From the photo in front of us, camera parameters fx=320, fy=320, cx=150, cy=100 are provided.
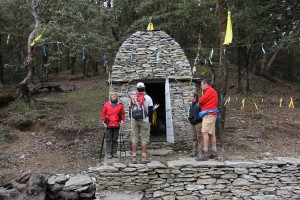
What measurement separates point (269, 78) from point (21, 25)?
14.8 m

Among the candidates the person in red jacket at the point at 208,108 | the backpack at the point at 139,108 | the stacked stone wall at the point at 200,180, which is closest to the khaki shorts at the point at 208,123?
the person in red jacket at the point at 208,108

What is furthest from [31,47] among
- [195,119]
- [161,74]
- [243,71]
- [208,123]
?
[243,71]

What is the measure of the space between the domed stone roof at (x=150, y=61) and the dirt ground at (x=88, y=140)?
2.23 metres

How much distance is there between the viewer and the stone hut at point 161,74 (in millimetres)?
8633

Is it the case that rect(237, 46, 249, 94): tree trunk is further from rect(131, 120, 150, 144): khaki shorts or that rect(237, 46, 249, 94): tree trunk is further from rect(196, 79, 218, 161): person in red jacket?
rect(131, 120, 150, 144): khaki shorts

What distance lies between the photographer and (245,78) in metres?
15.9

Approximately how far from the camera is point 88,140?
10.1 meters

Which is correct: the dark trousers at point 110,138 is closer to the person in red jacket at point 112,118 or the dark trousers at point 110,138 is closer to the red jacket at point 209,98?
the person in red jacket at point 112,118

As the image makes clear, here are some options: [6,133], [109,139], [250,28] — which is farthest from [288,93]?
[6,133]

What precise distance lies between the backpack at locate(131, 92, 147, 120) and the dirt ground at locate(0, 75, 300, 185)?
165 cm

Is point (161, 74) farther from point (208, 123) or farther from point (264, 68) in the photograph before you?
point (264, 68)

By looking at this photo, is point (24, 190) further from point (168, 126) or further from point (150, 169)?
point (168, 126)

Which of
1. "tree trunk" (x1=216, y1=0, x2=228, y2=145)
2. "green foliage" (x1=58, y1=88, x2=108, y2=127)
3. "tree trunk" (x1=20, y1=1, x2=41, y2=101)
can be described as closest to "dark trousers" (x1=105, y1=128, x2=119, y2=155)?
"tree trunk" (x1=216, y1=0, x2=228, y2=145)

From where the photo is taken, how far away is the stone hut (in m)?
8.63
